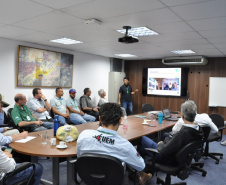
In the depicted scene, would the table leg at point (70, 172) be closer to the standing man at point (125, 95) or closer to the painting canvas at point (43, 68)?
the painting canvas at point (43, 68)

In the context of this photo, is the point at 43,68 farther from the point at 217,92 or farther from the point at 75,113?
the point at 217,92

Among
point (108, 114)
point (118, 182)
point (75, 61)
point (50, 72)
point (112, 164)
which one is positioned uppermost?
point (75, 61)

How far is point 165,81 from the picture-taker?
766 cm

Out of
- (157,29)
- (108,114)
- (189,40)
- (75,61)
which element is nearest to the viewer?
(108,114)

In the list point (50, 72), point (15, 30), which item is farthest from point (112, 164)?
point (50, 72)

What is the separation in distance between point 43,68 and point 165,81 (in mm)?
4321

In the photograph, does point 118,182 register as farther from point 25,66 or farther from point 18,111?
point 25,66

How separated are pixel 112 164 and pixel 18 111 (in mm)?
2783

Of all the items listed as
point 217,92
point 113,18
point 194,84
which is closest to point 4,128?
point 113,18

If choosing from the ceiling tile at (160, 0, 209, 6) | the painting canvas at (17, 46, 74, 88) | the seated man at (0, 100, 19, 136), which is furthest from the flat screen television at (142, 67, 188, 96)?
the seated man at (0, 100, 19, 136)

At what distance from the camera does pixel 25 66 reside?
16.9 feet

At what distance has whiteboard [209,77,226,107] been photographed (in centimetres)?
673

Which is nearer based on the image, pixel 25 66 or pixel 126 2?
pixel 126 2

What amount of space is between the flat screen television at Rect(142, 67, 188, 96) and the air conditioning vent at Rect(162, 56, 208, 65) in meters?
0.44
